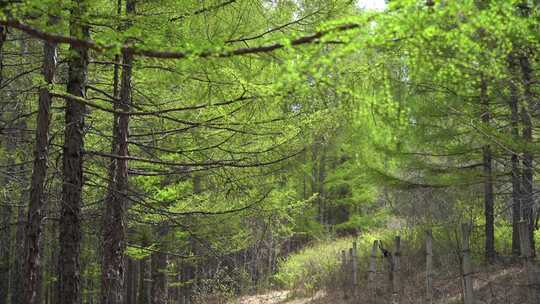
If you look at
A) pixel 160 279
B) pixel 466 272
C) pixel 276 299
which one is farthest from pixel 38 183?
pixel 276 299

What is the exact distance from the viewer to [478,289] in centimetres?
981

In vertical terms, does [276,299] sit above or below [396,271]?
below

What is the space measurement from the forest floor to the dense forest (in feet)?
0.21

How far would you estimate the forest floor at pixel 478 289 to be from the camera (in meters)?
8.95

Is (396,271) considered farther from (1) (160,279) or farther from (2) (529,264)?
(1) (160,279)

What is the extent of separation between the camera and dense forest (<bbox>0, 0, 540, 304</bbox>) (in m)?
2.59

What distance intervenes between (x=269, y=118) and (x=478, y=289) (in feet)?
21.3

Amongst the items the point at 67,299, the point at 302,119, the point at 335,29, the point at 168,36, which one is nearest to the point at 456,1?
the point at 335,29

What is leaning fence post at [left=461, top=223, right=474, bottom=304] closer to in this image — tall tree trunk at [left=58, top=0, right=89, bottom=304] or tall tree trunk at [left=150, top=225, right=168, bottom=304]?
tall tree trunk at [left=58, top=0, right=89, bottom=304]

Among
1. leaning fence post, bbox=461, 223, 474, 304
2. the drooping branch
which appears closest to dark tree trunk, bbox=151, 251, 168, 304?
leaning fence post, bbox=461, 223, 474, 304

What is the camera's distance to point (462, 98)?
9.19 m

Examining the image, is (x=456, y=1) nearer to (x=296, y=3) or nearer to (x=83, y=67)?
(x=296, y=3)

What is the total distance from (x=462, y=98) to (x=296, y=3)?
491 centimetres

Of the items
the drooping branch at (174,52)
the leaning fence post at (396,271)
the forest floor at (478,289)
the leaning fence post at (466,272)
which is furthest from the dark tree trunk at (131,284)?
the drooping branch at (174,52)
